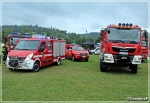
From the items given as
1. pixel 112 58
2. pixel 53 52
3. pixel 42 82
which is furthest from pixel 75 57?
pixel 42 82

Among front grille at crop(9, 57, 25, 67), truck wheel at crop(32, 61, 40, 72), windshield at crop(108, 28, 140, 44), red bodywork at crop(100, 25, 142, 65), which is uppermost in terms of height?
windshield at crop(108, 28, 140, 44)

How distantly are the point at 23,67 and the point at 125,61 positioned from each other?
18.8ft

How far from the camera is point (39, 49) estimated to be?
35.9 feet

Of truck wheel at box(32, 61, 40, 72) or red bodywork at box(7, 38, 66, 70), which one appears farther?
truck wheel at box(32, 61, 40, 72)

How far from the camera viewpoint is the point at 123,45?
9.82 m

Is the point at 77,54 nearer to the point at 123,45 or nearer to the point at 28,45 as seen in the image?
the point at 28,45

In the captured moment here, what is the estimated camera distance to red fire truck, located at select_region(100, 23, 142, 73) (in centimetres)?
Answer: 984

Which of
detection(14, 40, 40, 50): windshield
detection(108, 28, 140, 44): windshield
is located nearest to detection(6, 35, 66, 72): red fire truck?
detection(14, 40, 40, 50): windshield

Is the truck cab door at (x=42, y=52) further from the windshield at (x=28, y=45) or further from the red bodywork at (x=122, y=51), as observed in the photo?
the red bodywork at (x=122, y=51)

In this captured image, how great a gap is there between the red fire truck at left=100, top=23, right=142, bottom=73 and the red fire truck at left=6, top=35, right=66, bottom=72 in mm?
3865

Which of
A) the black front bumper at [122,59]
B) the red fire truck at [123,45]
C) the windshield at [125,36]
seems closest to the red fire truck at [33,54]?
the red fire truck at [123,45]

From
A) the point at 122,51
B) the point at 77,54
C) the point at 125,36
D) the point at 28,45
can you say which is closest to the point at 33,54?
the point at 28,45

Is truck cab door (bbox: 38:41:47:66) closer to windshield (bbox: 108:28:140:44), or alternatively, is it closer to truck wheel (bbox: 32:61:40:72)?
truck wheel (bbox: 32:61:40:72)

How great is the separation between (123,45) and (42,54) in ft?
16.2
